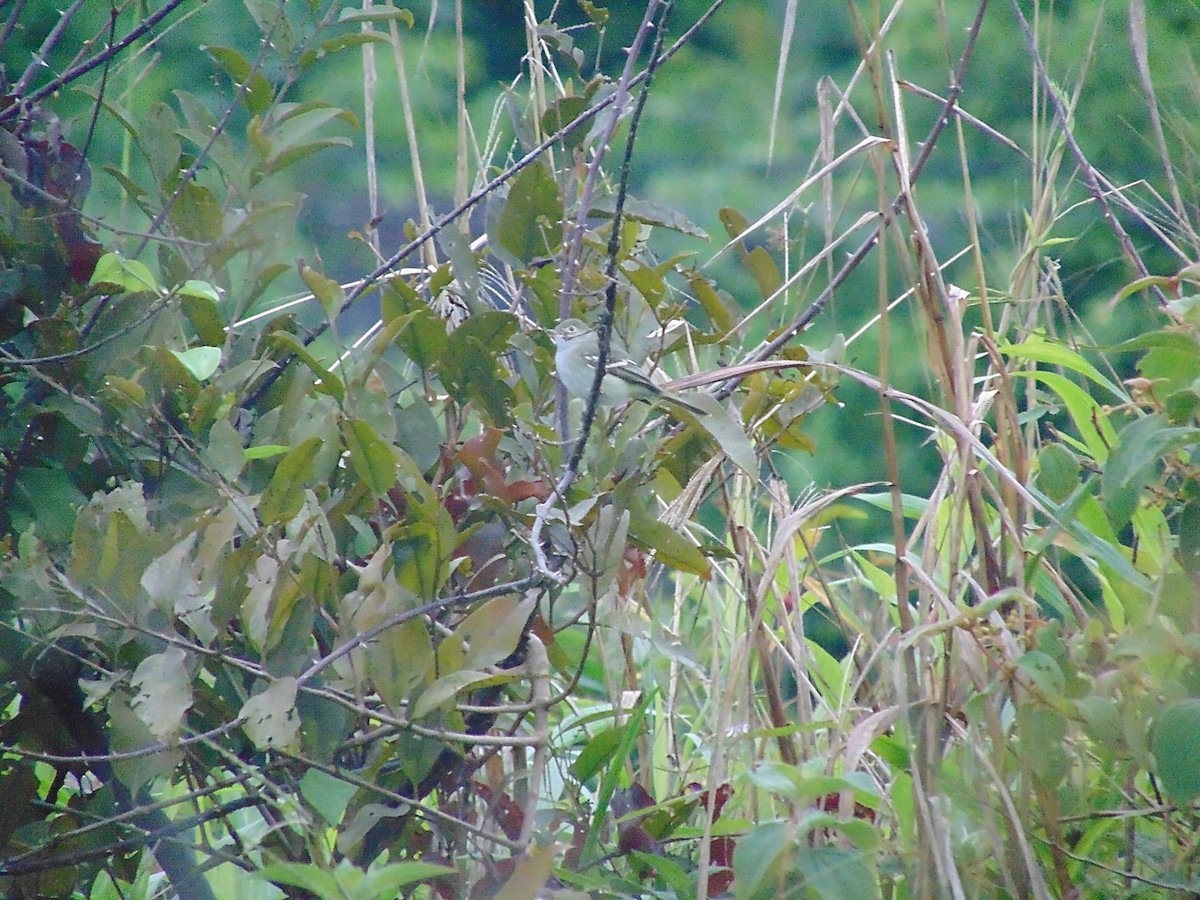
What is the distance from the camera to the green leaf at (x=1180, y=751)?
52 cm

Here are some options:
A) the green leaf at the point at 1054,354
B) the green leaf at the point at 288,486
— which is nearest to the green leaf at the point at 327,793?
Answer: the green leaf at the point at 288,486

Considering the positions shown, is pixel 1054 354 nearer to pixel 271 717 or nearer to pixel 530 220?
pixel 530 220

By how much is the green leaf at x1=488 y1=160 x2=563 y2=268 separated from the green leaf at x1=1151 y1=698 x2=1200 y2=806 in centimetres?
39

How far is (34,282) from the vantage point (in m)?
0.64

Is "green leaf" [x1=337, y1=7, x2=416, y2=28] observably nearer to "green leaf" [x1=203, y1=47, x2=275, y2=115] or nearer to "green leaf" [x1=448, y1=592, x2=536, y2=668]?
"green leaf" [x1=203, y1=47, x2=275, y2=115]

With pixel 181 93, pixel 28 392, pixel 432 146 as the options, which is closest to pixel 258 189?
pixel 181 93

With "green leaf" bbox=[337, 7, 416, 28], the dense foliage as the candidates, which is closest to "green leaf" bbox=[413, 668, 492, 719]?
the dense foliage

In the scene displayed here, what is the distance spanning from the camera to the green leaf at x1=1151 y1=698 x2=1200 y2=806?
517 mm

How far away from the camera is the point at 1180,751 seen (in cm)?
52

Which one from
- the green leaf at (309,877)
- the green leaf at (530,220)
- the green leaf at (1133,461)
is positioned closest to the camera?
the green leaf at (309,877)

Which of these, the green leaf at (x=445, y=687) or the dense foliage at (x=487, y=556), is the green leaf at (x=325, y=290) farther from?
the green leaf at (x=445, y=687)

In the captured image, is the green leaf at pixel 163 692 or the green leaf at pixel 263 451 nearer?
the green leaf at pixel 163 692

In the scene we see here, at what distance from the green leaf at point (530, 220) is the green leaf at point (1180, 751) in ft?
1.28

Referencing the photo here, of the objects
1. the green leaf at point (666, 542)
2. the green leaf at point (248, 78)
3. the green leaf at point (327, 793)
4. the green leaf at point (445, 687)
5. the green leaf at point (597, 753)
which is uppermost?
the green leaf at point (248, 78)
